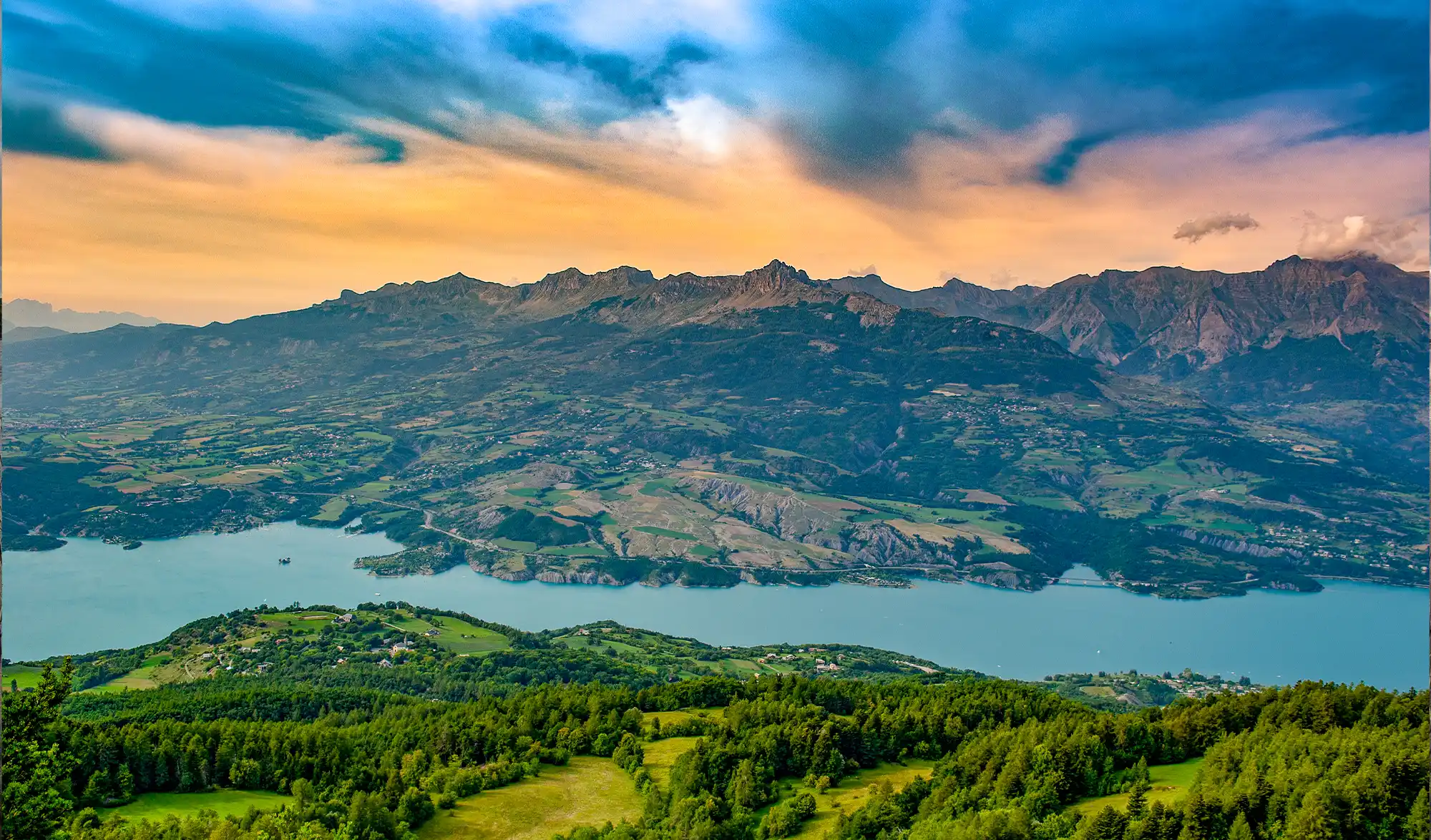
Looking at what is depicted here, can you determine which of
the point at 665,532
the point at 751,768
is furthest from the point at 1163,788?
the point at 665,532

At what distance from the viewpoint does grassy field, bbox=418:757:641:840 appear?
29.8 meters

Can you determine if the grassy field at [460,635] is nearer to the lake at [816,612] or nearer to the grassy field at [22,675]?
the lake at [816,612]

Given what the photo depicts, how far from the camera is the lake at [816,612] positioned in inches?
4075

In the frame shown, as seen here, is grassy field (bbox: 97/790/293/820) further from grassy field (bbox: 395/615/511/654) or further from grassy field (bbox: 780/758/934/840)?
grassy field (bbox: 395/615/511/654)

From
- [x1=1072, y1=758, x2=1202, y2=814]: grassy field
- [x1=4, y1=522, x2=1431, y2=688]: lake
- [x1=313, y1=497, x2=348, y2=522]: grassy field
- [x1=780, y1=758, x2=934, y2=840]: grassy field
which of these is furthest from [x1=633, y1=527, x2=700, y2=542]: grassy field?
[x1=1072, y1=758, x2=1202, y2=814]: grassy field

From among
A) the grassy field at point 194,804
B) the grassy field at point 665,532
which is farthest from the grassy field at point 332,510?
the grassy field at point 194,804

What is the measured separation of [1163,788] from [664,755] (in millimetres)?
17977

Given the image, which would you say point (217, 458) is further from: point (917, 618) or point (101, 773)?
point (101, 773)

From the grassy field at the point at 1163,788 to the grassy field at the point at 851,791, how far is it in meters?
6.61

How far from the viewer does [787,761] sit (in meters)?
34.5

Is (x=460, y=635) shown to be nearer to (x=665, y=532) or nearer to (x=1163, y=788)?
(x=665, y=532)

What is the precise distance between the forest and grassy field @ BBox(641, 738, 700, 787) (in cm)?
26

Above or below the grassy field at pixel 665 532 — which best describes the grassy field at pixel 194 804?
above

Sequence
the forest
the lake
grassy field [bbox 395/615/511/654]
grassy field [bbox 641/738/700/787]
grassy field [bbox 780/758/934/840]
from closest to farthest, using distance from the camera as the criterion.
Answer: the forest
grassy field [bbox 780/758/934/840]
grassy field [bbox 641/738/700/787]
grassy field [bbox 395/615/511/654]
the lake
